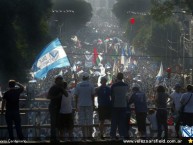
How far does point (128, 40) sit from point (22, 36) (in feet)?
204

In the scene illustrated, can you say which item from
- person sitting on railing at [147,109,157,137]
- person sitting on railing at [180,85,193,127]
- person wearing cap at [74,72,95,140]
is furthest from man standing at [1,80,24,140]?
person sitting on railing at [180,85,193,127]

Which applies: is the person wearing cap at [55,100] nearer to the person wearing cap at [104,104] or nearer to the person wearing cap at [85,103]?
the person wearing cap at [85,103]

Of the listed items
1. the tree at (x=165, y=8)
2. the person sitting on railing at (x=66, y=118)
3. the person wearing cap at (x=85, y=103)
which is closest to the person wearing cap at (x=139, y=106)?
the person wearing cap at (x=85, y=103)

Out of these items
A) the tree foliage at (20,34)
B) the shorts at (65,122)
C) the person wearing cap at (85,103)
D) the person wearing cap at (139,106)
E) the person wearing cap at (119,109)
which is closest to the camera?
the shorts at (65,122)

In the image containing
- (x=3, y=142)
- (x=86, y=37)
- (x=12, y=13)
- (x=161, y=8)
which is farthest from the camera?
(x=86, y=37)

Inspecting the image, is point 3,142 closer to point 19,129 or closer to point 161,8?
point 19,129

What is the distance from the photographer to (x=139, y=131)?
1878 centimetres

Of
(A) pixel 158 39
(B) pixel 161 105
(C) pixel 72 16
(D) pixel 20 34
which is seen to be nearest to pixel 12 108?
(B) pixel 161 105

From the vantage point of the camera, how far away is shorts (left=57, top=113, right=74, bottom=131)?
709 inches

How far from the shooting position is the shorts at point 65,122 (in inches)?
709

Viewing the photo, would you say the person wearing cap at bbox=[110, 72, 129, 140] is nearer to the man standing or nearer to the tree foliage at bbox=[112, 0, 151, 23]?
the man standing

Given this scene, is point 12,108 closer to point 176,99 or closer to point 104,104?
point 104,104

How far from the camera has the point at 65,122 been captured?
1803 cm

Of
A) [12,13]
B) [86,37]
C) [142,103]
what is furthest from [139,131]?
[86,37]
